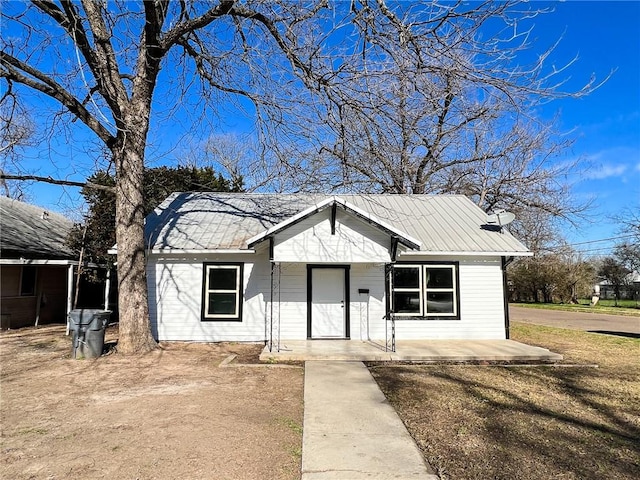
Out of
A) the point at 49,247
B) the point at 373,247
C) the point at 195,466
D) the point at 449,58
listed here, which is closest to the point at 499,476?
the point at 195,466

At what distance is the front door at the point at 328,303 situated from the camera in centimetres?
1150

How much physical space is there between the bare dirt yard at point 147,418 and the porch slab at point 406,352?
1064 millimetres

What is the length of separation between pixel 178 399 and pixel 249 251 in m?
5.09

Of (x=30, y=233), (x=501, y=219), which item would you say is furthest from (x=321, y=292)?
(x=30, y=233)

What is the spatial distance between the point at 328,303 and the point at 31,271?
11832 mm

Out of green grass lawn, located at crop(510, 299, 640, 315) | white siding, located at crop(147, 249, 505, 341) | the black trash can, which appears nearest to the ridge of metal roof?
white siding, located at crop(147, 249, 505, 341)

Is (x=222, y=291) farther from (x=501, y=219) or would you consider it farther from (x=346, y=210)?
(x=501, y=219)

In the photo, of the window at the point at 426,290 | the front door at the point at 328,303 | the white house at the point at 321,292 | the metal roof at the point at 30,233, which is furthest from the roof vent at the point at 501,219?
the metal roof at the point at 30,233

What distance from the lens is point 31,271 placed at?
1593 cm

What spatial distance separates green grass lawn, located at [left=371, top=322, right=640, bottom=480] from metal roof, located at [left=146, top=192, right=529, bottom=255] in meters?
3.74

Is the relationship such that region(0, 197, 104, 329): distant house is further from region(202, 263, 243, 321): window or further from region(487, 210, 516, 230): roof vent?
region(487, 210, 516, 230): roof vent

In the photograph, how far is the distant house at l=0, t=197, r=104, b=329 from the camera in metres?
14.3

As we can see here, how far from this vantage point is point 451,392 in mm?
6820

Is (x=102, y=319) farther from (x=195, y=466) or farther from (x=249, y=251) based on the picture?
(x=195, y=466)
